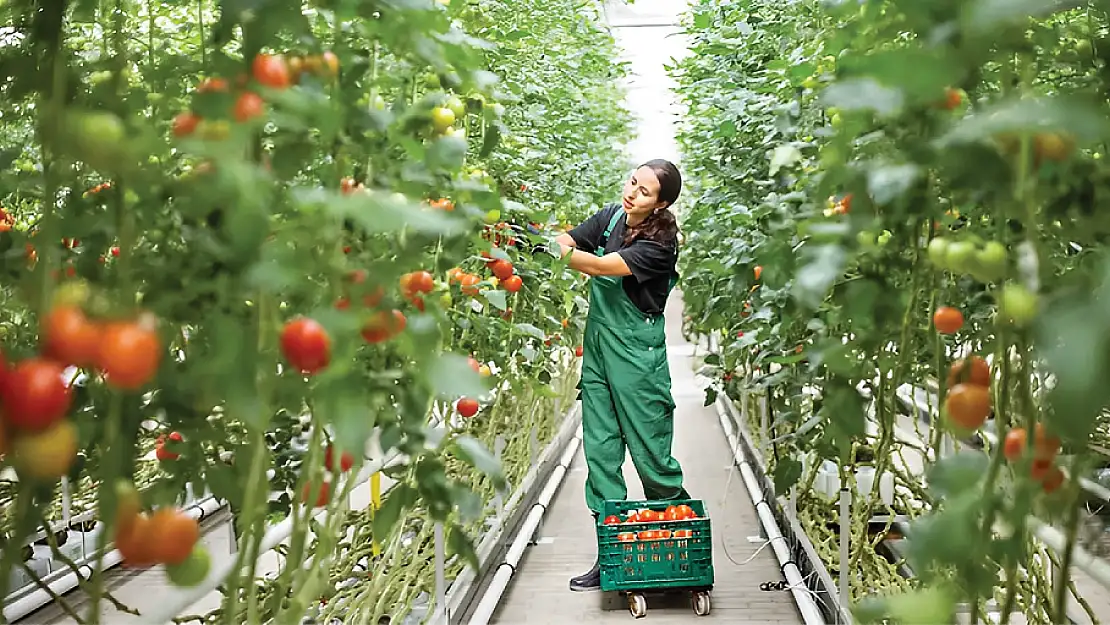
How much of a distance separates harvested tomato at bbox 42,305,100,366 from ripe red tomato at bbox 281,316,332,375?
0.55 ft

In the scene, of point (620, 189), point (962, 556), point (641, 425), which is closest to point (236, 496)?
point (962, 556)

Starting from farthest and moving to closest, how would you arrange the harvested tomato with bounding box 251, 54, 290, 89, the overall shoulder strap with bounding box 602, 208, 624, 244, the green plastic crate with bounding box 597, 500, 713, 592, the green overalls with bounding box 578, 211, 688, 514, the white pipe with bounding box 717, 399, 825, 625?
the overall shoulder strap with bounding box 602, 208, 624, 244
the green overalls with bounding box 578, 211, 688, 514
the green plastic crate with bounding box 597, 500, 713, 592
the white pipe with bounding box 717, 399, 825, 625
the harvested tomato with bounding box 251, 54, 290, 89

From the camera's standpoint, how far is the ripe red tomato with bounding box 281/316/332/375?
74 cm

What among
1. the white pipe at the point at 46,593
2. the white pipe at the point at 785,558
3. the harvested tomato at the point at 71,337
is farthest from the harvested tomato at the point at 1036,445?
the white pipe at the point at 46,593

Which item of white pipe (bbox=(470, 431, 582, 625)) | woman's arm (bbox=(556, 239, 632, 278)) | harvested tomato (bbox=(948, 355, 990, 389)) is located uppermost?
woman's arm (bbox=(556, 239, 632, 278))

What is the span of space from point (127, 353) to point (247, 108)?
0.66 feet

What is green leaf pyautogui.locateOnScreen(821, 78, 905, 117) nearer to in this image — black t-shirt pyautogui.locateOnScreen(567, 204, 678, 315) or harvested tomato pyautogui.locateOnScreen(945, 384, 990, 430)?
harvested tomato pyautogui.locateOnScreen(945, 384, 990, 430)

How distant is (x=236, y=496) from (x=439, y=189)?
1.43 ft

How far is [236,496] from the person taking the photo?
3.48 feet

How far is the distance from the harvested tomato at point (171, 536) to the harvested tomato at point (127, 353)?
0.44ft

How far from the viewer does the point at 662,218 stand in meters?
2.90

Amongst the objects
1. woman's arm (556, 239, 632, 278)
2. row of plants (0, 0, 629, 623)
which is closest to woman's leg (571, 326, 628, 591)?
woman's arm (556, 239, 632, 278)

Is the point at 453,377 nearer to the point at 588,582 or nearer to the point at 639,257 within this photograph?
the point at 639,257

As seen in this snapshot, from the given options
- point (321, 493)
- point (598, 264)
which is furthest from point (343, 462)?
point (598, 264)
